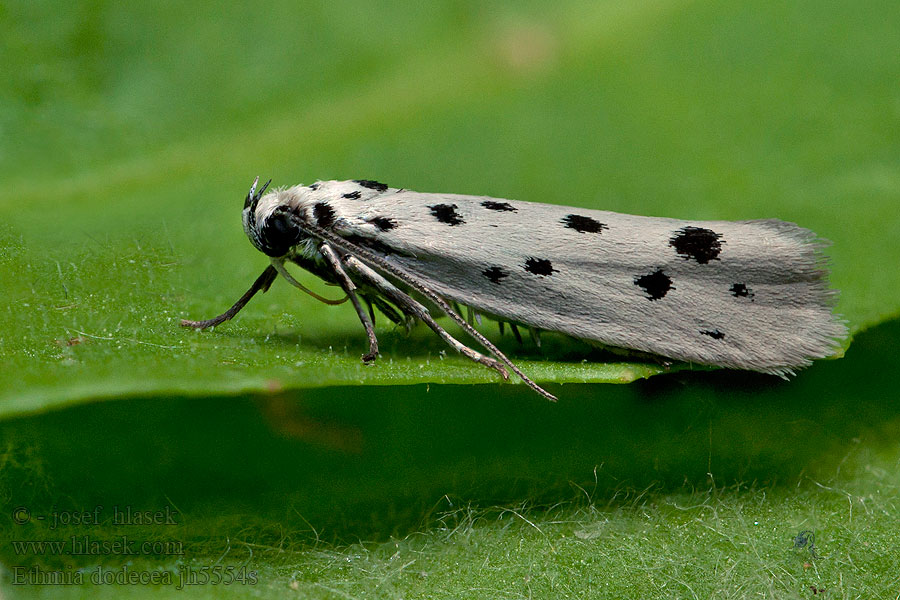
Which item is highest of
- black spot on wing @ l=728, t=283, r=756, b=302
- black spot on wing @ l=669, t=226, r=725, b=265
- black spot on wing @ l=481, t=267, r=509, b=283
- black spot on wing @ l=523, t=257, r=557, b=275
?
black spot on wing @ l=669, t=226, r=725, b=265

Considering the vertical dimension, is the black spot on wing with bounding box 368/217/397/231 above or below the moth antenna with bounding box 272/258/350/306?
above

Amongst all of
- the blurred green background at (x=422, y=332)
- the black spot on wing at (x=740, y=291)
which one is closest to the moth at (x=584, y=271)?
the black spot on wing at (x=740, y=291)

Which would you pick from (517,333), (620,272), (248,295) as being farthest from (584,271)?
(248,295)

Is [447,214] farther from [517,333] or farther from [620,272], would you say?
[620,272]

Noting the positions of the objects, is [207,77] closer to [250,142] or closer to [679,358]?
[250,142]

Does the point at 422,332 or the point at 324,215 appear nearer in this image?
the point at 324,215

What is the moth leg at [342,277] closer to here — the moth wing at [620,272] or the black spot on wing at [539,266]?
the moth wing at [620,272]

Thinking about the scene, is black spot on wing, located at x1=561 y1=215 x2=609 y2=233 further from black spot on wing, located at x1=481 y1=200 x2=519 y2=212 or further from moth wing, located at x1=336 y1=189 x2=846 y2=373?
black spot on wing, located at x1=481 y1=200 x2=519 y2=212

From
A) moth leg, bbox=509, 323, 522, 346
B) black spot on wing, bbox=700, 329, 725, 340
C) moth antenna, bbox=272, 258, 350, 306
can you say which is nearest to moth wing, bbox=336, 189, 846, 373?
black spot on wing, bbox=700, 329, 725, 340
